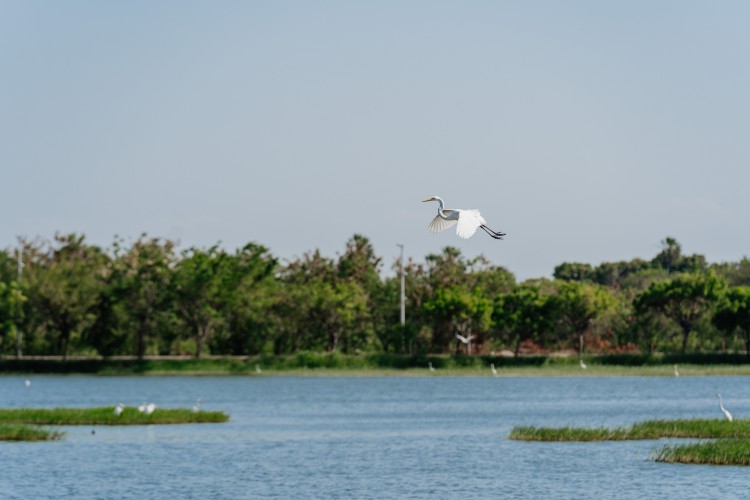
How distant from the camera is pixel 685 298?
321 feet

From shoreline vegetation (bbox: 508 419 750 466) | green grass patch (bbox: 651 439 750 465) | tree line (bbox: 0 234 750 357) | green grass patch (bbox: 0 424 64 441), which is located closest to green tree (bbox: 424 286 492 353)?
tree line (bbox: 0 234 750 357)

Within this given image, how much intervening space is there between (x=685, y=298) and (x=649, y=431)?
176ft

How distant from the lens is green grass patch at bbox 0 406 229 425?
5362 cm

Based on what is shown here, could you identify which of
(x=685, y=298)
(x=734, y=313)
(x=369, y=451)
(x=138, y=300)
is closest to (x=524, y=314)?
(x=685, y=298)

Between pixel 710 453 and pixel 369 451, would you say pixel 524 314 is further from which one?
pixel 710 453

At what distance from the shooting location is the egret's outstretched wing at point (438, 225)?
22.1 metres

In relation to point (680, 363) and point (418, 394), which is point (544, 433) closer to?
point (418, 394)

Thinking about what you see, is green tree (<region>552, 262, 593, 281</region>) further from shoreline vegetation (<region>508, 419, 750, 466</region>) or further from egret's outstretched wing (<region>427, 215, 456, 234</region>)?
egret's outstretched wing (<region>427, 215, 456, 234</region>)

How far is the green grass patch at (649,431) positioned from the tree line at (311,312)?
50.7m

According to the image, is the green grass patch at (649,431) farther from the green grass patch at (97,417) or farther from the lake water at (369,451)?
the green grass patch at (97,417)

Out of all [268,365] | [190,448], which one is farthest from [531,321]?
[190,448]

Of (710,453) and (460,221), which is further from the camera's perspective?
(710,453)

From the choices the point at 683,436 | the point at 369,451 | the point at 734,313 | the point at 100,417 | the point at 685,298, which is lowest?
the point at 369,451

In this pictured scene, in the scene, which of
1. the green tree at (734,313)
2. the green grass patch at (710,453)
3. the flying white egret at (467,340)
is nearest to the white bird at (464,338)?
the flying white egret at (467,340)
